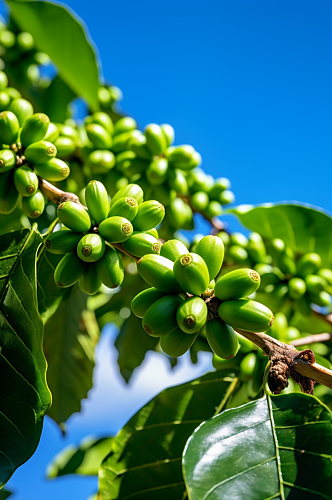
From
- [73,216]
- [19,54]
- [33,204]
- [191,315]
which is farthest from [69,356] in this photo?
[19,54]

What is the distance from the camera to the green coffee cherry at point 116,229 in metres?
1.62

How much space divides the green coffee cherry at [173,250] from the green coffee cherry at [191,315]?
0.21 meters

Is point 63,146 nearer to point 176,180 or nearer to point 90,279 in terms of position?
point 176,180

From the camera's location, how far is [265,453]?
1.54m

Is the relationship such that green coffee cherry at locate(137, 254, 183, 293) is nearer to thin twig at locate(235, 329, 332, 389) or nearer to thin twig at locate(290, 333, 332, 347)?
thin twig at locate(235, 329, 332, 389)

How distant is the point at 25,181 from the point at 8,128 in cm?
29

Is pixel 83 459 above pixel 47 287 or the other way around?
the other way around

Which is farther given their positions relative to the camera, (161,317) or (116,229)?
(116,229)

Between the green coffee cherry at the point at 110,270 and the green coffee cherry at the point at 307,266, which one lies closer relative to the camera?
the green coffee cherry at the point at 110,270

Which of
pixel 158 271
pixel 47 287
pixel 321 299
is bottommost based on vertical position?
pixel 47 287

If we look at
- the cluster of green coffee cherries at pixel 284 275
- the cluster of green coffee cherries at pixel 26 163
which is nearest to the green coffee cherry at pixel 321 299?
the cluster of green coffee cherries at pixel 284 275

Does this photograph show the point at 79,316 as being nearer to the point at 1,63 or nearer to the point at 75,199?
the point at 75,199

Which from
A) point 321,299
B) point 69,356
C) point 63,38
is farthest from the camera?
point 69,356

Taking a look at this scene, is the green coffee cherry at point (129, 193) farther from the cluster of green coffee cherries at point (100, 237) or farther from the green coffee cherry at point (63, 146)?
the green coffee cherry at point (63, 146)
